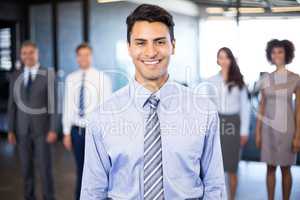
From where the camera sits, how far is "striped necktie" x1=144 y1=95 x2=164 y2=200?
1.43m

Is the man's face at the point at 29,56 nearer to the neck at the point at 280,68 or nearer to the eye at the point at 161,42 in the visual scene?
the neck at the point at 280,68

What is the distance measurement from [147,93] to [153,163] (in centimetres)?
27

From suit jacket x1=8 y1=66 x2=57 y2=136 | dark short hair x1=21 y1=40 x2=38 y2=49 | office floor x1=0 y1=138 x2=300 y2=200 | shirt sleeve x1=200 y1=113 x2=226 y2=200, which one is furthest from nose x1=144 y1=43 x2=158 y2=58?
dark short hair x1=21 y1=40 x2=38 y2=49

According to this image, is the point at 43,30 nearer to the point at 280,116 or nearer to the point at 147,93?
the point at 280,116

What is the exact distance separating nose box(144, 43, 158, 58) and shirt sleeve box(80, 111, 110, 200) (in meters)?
0.33

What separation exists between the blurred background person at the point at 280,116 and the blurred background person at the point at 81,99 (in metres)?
1.26

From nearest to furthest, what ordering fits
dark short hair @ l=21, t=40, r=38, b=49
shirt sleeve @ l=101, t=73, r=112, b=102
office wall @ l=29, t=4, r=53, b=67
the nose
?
1. the nose
2. shirt sleeve @ l=101, t=73, r=112, b=102
3. dark short hair @ l=21, t=40, r=38, b=49
4. office wall @ l=29, t=4, r=53, b=67

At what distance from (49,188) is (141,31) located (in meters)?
2.55

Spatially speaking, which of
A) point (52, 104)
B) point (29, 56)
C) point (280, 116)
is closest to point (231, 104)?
point (280, 116)

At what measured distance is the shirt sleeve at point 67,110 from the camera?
3.32 meters

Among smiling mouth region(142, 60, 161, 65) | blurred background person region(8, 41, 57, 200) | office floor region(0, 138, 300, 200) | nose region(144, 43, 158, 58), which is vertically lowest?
office floor region(0, 138, 300, 200)

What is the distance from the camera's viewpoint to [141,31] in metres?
1.35

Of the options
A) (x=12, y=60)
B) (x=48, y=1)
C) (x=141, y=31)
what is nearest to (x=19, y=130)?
(x=12, y=60)

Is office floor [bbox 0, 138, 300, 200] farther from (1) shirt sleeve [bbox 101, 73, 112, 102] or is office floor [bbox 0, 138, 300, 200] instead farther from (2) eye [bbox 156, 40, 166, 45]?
(2) eye [bbox 156, 40, 166, 45]
